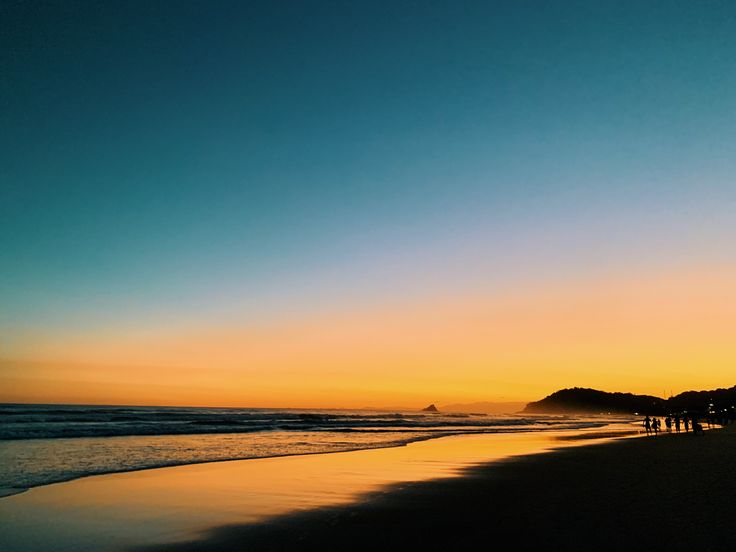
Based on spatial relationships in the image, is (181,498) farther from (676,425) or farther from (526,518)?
(676,425)

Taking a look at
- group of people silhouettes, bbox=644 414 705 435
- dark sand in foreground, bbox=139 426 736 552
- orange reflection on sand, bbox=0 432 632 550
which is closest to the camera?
dark sand in foreground, bbox=139 426 736 552

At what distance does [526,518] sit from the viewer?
36.5 feet

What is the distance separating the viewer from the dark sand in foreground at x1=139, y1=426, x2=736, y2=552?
30.2 ft

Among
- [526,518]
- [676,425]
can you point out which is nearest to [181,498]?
[526,518]

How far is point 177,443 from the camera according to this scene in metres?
33.0

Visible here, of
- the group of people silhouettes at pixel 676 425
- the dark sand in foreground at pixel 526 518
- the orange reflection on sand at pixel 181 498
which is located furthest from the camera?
the group of people silhouettes at pixel 676 425

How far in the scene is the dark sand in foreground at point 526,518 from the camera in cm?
920

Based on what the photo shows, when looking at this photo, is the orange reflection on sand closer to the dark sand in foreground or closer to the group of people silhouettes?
the dark sand in foreground

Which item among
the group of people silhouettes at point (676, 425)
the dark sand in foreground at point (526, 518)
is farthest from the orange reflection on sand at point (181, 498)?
the group of people silhouettes at point (676, 425)

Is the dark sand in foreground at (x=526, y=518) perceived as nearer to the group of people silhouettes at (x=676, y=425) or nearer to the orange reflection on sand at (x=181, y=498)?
the orange reflection on sand at (x=181, y=498)

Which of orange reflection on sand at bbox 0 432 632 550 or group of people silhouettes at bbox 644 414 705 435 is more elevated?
orange reflection on sand at bbox 0 432 632 550

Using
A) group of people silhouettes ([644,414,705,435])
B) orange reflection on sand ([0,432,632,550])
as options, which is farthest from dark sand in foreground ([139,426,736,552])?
group of people silhouettes ([644,414,705,435])

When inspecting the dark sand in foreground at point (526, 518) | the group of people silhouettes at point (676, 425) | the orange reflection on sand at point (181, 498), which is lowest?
the group of people silhouettes at point (676, 425)

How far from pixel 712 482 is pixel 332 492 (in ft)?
37.1
